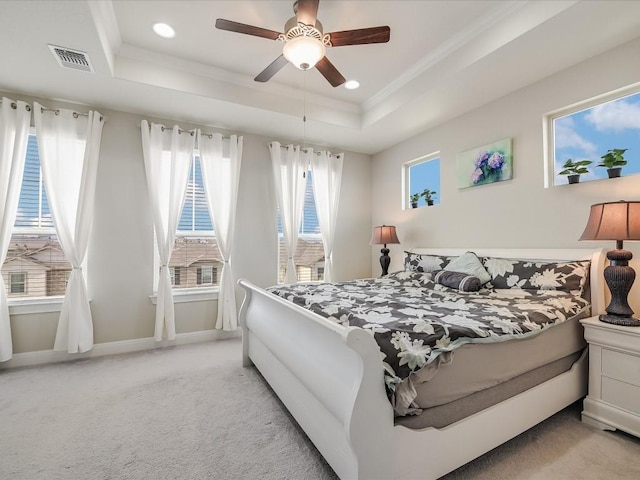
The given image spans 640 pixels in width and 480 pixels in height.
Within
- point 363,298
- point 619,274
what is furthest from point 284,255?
point 619,274

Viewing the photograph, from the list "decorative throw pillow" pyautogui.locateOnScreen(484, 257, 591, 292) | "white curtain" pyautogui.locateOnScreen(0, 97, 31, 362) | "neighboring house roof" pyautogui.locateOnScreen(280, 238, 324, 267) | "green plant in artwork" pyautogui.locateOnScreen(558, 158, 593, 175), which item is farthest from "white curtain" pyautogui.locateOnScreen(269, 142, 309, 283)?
"green plant in artwork" pyautogui.locateOnScreen(558, 158, 593, 175)

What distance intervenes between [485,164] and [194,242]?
3.46m

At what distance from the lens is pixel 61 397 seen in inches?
91.5

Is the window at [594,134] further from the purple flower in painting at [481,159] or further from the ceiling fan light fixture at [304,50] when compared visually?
the ceiling fan light fixture at [304,50]

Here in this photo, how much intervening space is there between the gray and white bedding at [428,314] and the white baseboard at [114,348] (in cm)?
167

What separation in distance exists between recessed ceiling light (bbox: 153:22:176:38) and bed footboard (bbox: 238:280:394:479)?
2.35 metres

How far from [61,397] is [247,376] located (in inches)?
54.8

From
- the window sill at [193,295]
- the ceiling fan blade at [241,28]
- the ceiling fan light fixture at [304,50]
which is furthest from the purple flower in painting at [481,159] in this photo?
the window sill at [193,295]

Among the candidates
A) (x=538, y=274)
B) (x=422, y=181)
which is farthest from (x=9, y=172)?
(x=538, y=274)

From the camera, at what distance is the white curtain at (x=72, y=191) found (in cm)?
299

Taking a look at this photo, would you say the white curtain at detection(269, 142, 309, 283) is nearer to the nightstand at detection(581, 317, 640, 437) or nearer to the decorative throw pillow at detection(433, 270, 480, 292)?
the decorative throw pillow at detection(433, 270, 480, 292)

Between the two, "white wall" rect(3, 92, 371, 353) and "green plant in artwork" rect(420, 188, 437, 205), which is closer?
"white wall" rect(3, 92, 371, 353)

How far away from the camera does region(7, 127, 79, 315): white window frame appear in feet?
9.62

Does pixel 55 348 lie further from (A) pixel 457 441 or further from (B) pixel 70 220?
(A) pixel 457 441
